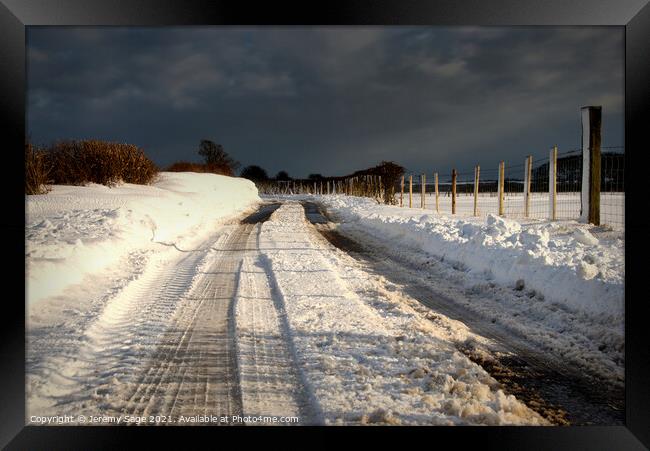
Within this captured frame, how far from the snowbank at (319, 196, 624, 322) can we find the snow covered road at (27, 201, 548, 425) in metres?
1.35

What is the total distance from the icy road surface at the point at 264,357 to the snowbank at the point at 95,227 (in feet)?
1.05

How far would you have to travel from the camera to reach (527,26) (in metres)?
2.30

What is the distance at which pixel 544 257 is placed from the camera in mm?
4762

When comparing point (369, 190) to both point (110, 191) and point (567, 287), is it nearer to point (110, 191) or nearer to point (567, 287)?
point (110, 191)

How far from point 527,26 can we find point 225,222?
10877mm

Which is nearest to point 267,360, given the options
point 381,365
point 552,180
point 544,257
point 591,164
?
point 381,365

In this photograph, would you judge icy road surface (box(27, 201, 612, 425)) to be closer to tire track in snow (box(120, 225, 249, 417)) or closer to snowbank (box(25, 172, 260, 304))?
tire track in snow (box(120, 225, 249, 417))

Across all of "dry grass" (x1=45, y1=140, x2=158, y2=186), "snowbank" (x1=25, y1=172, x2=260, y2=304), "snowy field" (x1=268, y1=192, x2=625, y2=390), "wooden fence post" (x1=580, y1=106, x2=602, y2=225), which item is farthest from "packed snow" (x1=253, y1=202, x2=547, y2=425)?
"dry grass" (x1=45, y1=140, x2=158, y2=186)

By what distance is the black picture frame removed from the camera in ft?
7.13

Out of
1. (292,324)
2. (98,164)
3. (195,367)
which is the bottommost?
(195,367)
